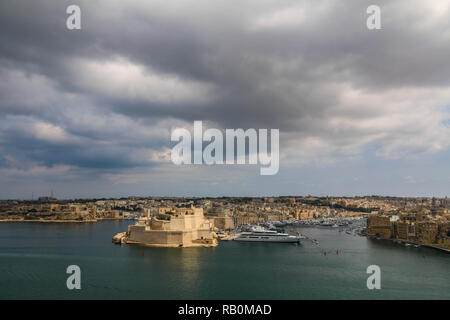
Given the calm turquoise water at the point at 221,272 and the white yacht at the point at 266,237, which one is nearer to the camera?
the calm turquoise water at the point at 221,272

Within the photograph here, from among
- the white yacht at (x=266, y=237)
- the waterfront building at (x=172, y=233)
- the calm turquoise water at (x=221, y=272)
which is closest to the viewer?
the calm turquoise water at (x=221, y=272)

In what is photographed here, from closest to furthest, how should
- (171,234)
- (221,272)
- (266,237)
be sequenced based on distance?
(221,272), (171,234), (266,237)

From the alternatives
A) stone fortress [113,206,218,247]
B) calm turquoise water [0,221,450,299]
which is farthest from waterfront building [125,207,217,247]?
calm turquoise water [0,221,450,299]

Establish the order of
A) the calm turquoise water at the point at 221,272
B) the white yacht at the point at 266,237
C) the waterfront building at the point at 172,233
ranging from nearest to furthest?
the calm turquoise water at the point at 221,272
the waterfront building at the point at 172,233
the white yacht at the point at 266,237

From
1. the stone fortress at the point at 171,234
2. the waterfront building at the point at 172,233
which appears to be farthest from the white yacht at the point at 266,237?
the waterfront building at the point at 172,233

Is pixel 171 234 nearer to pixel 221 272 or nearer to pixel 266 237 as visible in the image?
pixel 266 237

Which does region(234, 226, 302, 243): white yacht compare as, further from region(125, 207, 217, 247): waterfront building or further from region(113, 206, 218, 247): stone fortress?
region(125, 207, 217, 247): waterfront building

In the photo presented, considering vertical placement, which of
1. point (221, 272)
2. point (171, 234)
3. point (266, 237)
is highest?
point (171, 234)

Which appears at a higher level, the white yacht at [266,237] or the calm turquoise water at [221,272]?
the calm turquoise water at [221,272]

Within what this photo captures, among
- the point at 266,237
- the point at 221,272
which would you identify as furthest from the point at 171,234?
the point at 221,272

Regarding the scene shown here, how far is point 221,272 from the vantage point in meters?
20.4

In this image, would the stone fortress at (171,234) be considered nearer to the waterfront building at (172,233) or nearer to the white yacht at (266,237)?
the waterfront building at (172,233)

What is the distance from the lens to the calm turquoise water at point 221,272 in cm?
1622
